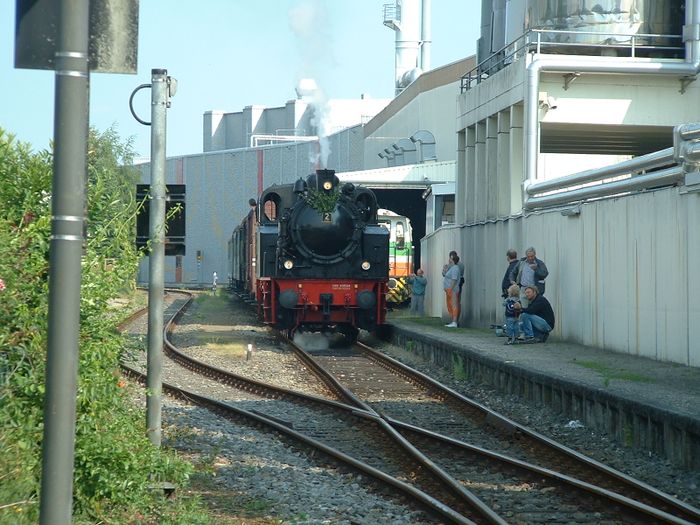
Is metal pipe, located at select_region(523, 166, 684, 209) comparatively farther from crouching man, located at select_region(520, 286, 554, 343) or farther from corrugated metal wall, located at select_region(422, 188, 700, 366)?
crouching man, located at select_region(520, 286, 554, 343)

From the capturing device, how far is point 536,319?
1889 centimetres

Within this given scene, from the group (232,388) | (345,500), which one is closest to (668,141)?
(232,388)

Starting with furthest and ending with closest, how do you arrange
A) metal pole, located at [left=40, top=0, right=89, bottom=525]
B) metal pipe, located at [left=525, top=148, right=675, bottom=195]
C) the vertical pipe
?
the vertical pipe
metal pipe, located at [left=525, top=148, right=675, bottom=195]
metal pole, located at [left=40, top=0, right=89, bottom=525]

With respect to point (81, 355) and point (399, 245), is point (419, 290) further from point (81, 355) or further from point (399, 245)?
point (81, 355)

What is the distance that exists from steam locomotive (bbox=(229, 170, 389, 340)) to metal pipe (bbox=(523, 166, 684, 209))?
3271 mm

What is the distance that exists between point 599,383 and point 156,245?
19.3 ft

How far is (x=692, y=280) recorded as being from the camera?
14.4 m

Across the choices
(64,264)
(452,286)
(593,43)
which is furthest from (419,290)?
(64,264)

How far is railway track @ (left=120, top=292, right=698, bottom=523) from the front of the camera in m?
8.05

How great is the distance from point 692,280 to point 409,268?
85.1 feet

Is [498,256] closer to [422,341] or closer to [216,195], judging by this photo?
[422,341]

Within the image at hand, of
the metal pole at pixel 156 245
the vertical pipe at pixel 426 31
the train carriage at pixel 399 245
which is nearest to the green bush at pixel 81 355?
the metal pole at pixel 156 245

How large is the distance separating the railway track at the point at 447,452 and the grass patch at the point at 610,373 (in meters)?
1.70

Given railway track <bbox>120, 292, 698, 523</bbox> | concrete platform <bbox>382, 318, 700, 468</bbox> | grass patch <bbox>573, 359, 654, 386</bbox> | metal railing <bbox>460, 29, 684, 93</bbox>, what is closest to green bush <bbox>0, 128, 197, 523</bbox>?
railway track <bbox>120, 292, 698, 523</bbox>
